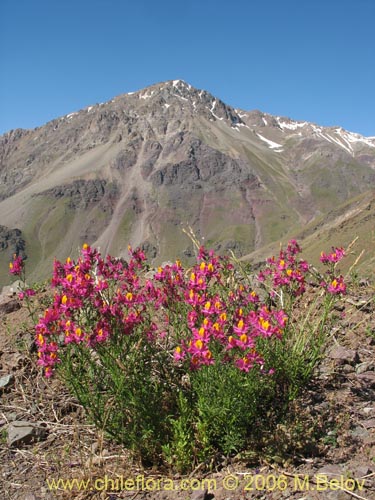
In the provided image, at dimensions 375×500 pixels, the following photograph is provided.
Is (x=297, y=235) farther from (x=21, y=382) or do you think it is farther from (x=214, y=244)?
(x=214, y=244)

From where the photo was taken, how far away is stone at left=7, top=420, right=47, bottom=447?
15.4 feet

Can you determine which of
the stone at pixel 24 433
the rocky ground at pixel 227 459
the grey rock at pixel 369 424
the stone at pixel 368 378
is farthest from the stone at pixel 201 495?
the stone at pixel 368 378

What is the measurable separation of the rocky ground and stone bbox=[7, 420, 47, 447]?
0.04 feet

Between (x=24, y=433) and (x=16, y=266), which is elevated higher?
(x=16, y=266)

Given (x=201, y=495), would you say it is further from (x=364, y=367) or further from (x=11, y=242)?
(x=11, y=242)

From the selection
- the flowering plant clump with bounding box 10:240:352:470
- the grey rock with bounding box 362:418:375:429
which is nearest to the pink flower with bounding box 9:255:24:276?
the flowering plant clump with bounding box 10:240:352:470

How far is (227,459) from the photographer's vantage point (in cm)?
388

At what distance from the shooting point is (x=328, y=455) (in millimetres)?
3811

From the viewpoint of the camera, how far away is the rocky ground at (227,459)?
3.52m

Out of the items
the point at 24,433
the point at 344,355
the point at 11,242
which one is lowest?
the point at 24,433

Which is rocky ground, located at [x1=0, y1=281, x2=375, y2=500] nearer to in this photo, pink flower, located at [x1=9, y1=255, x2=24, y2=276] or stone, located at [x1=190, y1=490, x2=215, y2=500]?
stone, located at [x1=190, y1=490, x2=215, y2=500]

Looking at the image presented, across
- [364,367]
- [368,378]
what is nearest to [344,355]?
[364,367]

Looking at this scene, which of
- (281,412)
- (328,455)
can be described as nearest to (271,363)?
(281,412)

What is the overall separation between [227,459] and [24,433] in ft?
8.00
